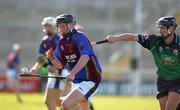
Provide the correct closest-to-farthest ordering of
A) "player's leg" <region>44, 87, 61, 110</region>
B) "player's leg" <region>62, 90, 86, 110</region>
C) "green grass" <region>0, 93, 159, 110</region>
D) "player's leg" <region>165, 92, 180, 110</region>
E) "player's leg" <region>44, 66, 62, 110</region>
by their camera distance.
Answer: "player's leg" <region>62, 90, 86, 110</region> → "player's leg" <region>165, 92, 180, 110</region> → "player's leg" <region>44, 87, 61, 110</region> → "player's leg" <region>44, 66, 62, 110</region> → "green grass" <region>0, 93, 159, 110</region>

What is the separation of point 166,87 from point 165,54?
63cm

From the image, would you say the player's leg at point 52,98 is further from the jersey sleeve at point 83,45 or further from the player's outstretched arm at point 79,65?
the player's outstretched arm at point 79,65

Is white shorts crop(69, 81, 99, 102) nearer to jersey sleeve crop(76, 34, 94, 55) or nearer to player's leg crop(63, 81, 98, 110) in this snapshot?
player's leg crop(63, 81, 98, 110)

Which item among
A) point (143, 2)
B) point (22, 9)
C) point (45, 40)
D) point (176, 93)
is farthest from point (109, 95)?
point (176, 93)

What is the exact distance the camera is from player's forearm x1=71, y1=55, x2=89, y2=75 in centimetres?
1187

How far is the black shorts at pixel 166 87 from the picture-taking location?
40.9 ft

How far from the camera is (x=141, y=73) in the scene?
33500 mm

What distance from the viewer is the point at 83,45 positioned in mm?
12133

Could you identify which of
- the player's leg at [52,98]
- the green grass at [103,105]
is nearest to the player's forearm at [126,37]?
the player's leg at [52,98]

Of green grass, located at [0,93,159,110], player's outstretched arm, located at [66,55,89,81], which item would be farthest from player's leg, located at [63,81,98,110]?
green grass, located at [0,93,159,110]

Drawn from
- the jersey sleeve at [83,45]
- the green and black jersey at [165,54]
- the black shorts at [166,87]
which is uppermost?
the jersey sleeve at [83,45]

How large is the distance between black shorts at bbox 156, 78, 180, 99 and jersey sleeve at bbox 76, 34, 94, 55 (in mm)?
1496

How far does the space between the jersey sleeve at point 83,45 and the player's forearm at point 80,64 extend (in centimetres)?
10

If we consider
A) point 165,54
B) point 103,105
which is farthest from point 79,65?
point 103,105
